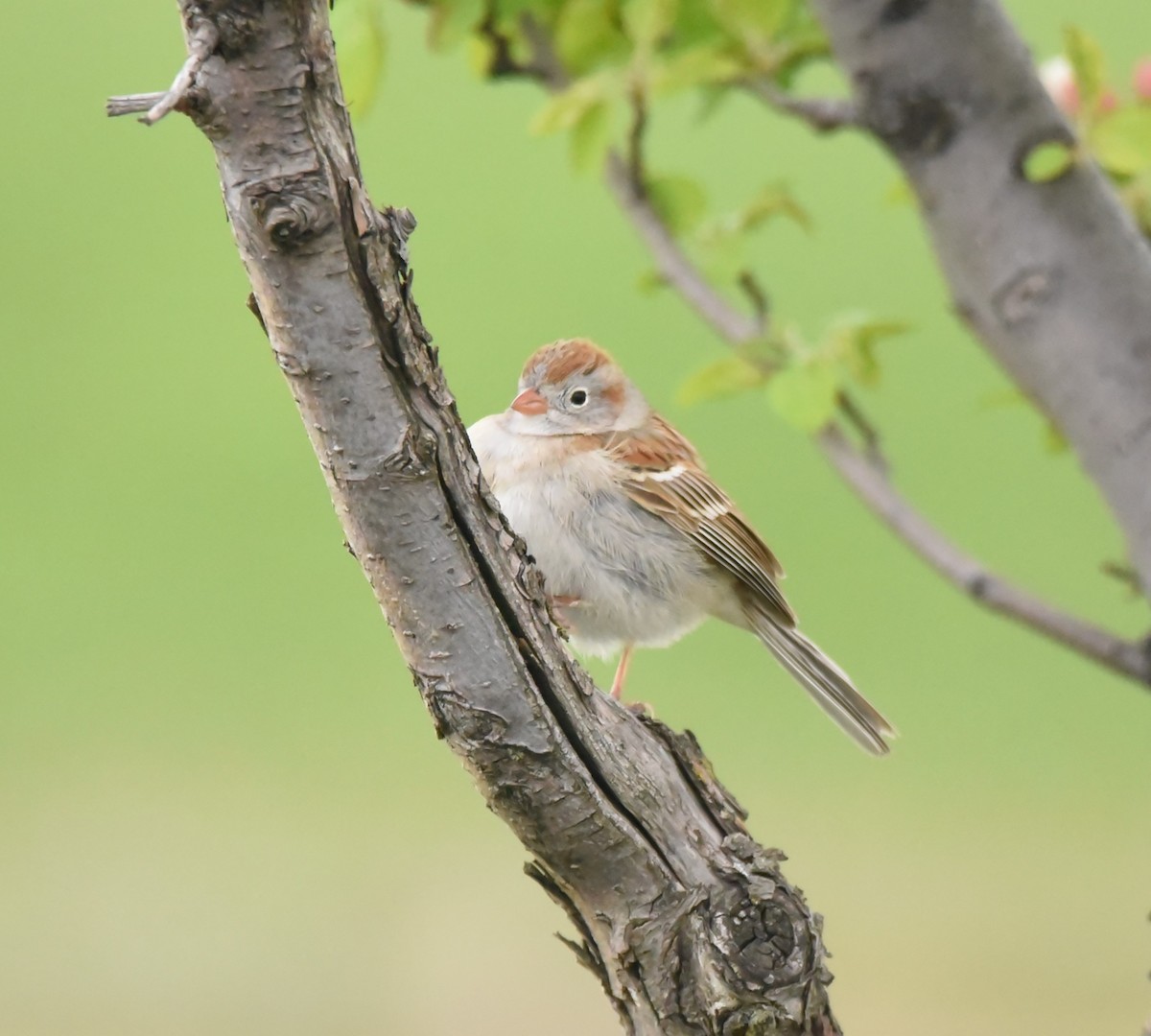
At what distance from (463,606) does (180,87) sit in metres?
0.54

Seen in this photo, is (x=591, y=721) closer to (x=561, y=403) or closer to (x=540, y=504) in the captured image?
A: (x=540, y=504)

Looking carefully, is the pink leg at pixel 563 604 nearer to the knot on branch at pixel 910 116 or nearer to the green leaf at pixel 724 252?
the green leaf at pixel 724 252

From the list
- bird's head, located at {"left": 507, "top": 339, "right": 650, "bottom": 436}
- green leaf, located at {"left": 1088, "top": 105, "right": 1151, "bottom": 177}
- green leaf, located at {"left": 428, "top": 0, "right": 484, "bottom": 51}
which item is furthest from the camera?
bird's head, located at {"left": 507, "top": 339, "right": 650, "bottom": 436}

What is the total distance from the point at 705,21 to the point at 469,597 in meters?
1.12

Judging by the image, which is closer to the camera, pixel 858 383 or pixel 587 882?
pixel 587 882

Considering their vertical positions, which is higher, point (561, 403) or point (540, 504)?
point (561, 403)

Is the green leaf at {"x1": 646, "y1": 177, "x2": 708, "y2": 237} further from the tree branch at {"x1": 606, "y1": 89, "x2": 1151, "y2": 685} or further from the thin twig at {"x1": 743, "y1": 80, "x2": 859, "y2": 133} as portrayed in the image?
the thin twig at {"x1": 743, "y1": 80, "x2": 859, "y2": 133}

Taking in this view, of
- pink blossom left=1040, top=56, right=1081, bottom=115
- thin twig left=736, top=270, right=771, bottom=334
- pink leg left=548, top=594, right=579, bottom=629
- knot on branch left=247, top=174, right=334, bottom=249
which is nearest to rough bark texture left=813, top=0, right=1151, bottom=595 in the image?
pink blossom left=1040, top=56, right=1081, bottom=115

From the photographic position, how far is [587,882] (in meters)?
1.59

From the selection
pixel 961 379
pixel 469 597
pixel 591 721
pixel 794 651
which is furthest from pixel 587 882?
pixel 961 379

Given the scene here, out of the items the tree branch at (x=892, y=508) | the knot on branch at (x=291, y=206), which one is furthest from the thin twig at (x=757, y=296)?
the knot on branch at (x=291, y=206)

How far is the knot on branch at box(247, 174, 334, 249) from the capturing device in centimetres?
113

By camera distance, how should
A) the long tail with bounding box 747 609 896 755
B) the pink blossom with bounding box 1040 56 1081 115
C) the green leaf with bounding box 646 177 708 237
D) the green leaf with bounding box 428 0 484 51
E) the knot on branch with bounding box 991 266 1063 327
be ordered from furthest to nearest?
1. the long tail with bounding box 747 609 896 755
2. the green leaf with bounding box 646 177 708 237
3. the pink blossom with bounding box 1040 56 1081 115
4. the green leaf with bounding box 428 0 484 51
5. the knot on branch with bounding box 991 266 1063 327

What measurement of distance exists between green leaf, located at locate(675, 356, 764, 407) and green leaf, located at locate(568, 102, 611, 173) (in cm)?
32
